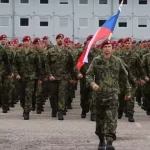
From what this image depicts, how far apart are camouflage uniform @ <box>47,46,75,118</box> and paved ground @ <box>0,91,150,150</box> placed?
589 mm

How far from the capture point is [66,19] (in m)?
57.8

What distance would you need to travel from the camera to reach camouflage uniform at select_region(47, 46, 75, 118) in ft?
45.0

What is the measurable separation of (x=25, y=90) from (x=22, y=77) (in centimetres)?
39

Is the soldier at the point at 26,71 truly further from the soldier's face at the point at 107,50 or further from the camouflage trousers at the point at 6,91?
the soldier's face at the point at 107,50

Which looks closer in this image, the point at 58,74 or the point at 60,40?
the point at 60,40

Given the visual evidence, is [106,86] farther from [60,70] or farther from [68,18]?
[68,18]

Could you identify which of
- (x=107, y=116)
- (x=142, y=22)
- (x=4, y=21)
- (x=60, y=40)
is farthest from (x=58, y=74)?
(x=142, y=22)

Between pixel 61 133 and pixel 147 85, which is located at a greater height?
pixel 147 85

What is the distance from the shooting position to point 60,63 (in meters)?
13.8

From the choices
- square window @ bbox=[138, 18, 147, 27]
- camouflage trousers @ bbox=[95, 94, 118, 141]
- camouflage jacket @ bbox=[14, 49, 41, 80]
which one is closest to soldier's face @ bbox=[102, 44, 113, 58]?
camouflage trousers @ bbox=[95, 94, 118, 141]

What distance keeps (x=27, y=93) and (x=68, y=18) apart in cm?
4455

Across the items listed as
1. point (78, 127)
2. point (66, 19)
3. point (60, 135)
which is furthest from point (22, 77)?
point (66, 19)

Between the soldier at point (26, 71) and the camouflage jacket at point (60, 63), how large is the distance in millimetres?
631

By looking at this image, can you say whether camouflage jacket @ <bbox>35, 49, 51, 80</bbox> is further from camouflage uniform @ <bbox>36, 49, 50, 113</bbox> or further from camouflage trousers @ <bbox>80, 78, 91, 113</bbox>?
camouflage trousers @ <bbox>80, 78, 91, 113</bbox>
